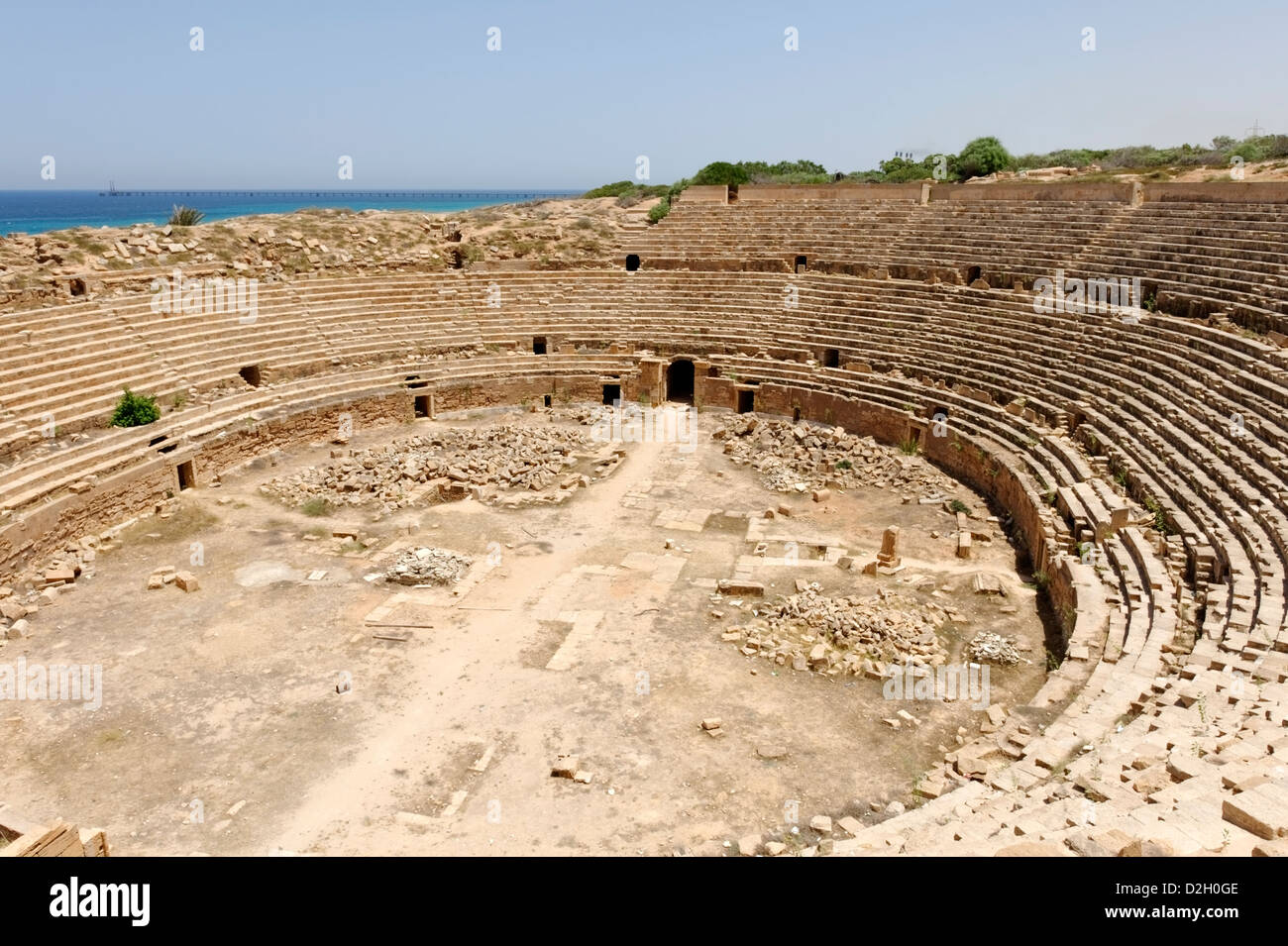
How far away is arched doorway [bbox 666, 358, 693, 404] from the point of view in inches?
1054

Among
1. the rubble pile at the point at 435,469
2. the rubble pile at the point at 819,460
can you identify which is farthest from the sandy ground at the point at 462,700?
the rubble pile at the point at 819,460

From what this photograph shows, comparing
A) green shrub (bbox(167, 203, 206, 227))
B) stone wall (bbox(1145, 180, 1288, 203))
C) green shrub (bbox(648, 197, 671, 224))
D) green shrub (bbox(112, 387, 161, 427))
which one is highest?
green shrub (bbox(648, 197, 671, 224))

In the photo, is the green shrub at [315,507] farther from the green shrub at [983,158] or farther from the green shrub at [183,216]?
the green shrub at [983,158]

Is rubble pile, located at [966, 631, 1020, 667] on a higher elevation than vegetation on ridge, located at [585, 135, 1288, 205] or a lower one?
lower

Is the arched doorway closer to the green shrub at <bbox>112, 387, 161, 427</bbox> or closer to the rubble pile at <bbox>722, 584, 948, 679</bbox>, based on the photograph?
the green shrub at <bbox>112, 387, 161, 427</bbox>

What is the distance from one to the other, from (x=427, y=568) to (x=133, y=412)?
8.79m

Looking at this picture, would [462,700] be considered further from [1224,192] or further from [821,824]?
[1224,192]

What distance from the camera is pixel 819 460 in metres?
20.0

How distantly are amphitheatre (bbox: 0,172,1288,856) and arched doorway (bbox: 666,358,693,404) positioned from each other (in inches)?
10.1

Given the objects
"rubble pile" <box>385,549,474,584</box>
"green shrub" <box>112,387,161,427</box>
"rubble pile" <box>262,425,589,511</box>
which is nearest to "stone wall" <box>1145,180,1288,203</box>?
"rubble pile" <box>262,425,589,511</box>

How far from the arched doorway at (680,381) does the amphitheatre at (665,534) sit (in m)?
0.26

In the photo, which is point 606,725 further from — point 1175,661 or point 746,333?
point 746,333

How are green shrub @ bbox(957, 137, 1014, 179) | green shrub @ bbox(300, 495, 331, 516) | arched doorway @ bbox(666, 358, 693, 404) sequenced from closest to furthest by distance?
green shrub @ bbox(300, 495, 331, 516) < arched doorway @ bbox(666, 358, 693, 404) < green shrub @ bbox(957, 137, 1014, 179)
